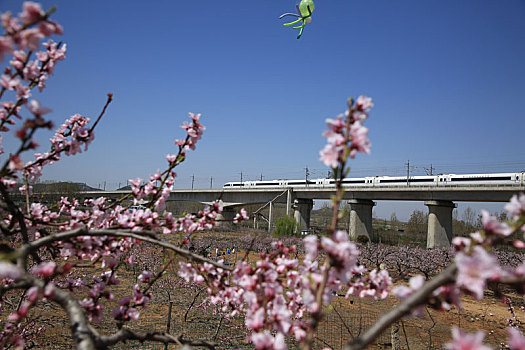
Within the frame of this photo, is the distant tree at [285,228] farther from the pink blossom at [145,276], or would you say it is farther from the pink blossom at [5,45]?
the pink blossom at [5,45]

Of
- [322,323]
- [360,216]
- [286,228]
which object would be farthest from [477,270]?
[360,216]

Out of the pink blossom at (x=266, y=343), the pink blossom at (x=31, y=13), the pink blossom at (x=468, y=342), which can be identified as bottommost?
the pink blossom at (x=266, y=343)

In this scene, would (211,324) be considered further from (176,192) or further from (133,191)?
(176,192)

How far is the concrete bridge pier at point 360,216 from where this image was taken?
34938mm

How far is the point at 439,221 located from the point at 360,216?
305 inches

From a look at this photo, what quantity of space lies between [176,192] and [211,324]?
4351 cm

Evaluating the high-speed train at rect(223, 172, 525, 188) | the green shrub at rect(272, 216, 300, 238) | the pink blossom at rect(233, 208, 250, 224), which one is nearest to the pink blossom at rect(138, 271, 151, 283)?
the pink blossom at rect(233, 208, 250, 224)

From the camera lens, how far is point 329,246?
1.24m

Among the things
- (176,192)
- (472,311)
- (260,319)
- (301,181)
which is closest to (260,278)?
(260,319)

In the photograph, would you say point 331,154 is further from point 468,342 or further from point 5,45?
point 5,45

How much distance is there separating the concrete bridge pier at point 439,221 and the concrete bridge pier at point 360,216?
21.6ft

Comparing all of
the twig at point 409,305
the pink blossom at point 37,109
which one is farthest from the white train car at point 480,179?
the pink blossom at point 37,109

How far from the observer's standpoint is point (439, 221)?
97.6 ft

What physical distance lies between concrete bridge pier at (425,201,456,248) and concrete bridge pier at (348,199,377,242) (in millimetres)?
6581
